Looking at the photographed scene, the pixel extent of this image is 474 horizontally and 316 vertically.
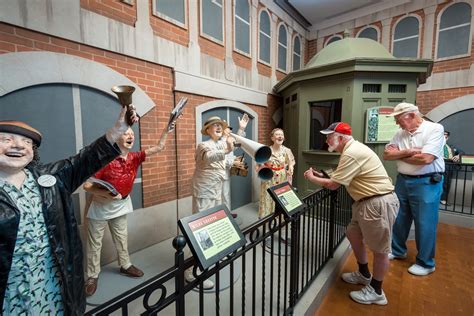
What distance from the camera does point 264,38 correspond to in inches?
211

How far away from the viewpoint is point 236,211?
190 inches

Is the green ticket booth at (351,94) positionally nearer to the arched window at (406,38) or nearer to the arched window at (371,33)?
the arched window at (406,38)

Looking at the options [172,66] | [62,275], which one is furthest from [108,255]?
[172,66]

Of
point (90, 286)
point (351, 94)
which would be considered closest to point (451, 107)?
point (351, 94)

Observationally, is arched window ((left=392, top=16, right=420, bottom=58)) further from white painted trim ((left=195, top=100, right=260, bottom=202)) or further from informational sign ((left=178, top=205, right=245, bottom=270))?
informational sign ((left=178, top=205, right=245, bottom=270))

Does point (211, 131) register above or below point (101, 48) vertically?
below

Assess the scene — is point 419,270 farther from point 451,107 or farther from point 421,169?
point 451,107

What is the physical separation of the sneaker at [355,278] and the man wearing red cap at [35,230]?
2692 millimetres

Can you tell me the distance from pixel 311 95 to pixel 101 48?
3750 millimetres

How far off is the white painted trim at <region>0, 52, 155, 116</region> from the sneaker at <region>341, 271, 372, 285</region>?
144 inches

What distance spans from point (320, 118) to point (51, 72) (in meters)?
4.55

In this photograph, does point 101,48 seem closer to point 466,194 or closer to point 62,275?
point 62,275

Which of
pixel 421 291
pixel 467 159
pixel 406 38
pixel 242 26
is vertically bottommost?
pixel 421 291

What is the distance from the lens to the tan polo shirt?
2.11 meters
